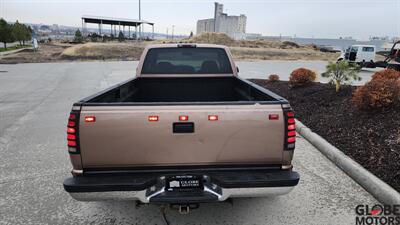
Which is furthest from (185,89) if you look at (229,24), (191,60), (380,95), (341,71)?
(229,24)

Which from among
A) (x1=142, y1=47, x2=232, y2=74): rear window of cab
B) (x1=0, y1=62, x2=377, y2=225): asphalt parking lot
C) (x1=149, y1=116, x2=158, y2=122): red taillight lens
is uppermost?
(x1=142, y1=47, x2=232, y2=74): rear window of cab

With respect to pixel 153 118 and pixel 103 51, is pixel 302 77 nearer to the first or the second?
pixel 153 118

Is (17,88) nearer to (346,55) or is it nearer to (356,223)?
(356,223)

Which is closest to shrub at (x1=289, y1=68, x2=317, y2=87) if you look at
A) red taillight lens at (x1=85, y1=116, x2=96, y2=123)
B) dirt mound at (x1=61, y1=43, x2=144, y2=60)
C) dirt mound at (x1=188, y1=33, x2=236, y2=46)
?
red taillight lens at (x1=85, y1=116, x2=96, y2=123)

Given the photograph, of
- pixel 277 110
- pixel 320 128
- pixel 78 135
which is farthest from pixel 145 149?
pixel 320 128

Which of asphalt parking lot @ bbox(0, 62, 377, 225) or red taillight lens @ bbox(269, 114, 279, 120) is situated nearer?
red taillight lens @ bbox(269, 114, 279, 120)

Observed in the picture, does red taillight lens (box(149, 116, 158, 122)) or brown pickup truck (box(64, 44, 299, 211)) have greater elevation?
red taillight lens (box(149, 116, 158, 122))

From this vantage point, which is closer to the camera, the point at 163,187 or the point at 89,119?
the point at 89,119

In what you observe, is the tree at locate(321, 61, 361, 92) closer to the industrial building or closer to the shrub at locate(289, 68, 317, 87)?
the shrub at locate(289, 68, 317, 87)

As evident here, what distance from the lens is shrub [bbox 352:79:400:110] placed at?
219 inches

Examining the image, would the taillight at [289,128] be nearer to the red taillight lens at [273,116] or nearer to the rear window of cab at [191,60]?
the red taillight lens at [273,116]

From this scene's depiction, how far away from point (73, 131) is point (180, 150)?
0.97 metres

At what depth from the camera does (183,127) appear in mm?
2719

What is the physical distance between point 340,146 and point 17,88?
1248 centimetres
